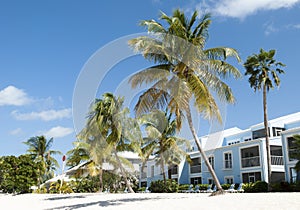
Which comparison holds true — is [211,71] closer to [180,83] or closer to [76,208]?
[180,83]

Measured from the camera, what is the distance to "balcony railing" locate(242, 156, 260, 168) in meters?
31.7

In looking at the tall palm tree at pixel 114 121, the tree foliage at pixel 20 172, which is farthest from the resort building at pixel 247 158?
the tree foliage at pixel 20 172

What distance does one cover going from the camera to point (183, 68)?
16594 mm

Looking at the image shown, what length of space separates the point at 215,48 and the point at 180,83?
8.70 ft

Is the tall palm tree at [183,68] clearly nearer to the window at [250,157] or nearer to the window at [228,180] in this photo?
the window at [250,157]

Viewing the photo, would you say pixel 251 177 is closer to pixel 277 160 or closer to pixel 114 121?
pixel 277 160

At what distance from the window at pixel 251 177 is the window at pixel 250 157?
2.66ft

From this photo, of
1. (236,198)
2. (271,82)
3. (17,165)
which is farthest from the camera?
(17,165)

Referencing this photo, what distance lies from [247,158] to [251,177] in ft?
5.79

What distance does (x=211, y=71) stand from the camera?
55.8 ft

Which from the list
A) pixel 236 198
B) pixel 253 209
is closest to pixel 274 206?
pixel 253 209

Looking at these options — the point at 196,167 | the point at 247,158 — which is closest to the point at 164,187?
the point at 247,158

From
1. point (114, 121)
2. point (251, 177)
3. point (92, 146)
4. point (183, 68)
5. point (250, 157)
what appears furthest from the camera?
point (250, 157)

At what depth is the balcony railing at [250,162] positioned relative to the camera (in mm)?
31688
